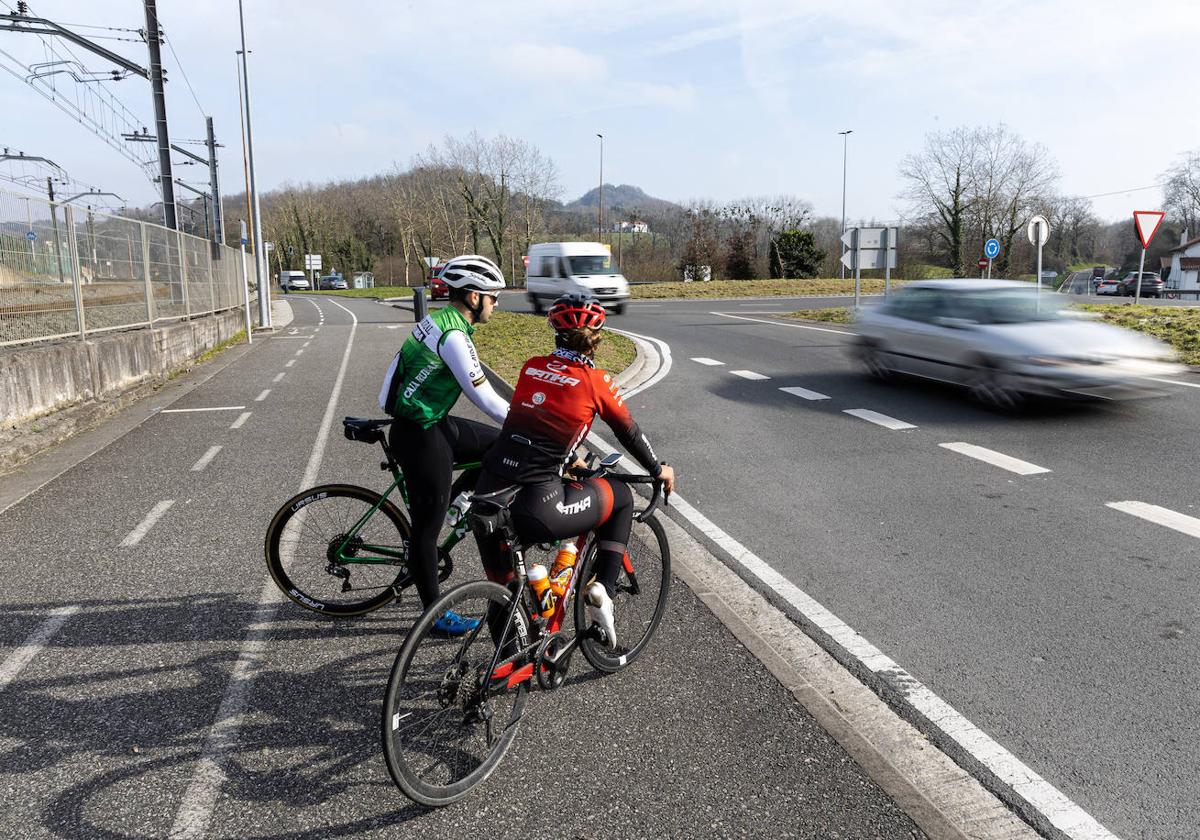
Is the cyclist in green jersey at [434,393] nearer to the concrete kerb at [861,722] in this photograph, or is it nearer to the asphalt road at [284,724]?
the asphalt road at [284,724]

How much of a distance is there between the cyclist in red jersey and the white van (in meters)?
25.8

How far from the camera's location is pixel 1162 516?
19.5ft

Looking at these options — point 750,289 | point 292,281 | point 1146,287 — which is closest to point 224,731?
point 750,289

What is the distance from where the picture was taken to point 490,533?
3.10 meters

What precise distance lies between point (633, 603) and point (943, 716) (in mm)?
1357

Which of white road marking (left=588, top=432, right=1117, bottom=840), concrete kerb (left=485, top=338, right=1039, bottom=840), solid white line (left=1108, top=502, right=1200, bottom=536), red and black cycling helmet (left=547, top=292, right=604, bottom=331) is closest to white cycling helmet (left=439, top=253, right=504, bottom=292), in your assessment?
red and black cycling helmet (left=547, top=292, right=604, bottom=331)

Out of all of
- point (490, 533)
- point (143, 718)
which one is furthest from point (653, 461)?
point (143, 718)

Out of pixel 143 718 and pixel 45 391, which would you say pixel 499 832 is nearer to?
pixel 143 718

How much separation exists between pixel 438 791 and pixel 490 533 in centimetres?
87

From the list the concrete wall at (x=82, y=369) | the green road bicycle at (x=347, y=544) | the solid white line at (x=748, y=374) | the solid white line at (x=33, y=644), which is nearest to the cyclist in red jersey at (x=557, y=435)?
the green road bicycle at (x=347, y=544)

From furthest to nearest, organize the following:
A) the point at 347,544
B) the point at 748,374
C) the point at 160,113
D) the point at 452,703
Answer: the point at 160,113, the point at 748,374, the point at 347,544, the point at 452,703

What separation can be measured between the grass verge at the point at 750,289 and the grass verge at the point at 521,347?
21.3 metres

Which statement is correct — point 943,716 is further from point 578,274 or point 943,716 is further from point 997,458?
point 578,274

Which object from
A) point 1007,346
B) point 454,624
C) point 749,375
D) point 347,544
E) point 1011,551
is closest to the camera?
point 454,624
